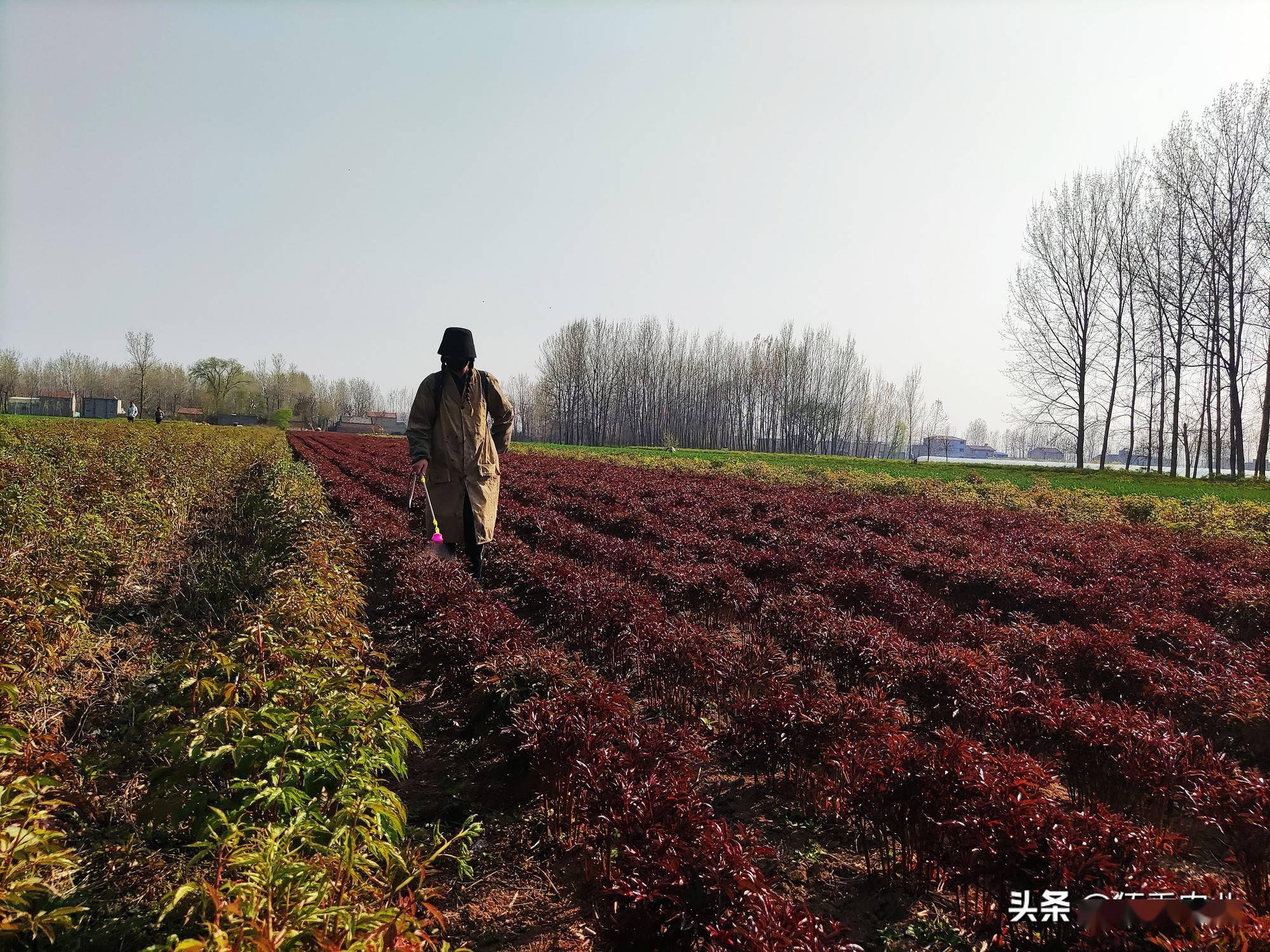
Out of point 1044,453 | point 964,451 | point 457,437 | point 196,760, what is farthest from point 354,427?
point 1044,453

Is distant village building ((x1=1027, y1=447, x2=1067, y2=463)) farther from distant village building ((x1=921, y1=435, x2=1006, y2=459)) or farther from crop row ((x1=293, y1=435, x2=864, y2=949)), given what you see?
crop row ((x1=293, y1=435, x2=864, y2=949))

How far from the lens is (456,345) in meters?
5.20

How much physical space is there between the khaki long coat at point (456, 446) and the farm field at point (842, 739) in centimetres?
62

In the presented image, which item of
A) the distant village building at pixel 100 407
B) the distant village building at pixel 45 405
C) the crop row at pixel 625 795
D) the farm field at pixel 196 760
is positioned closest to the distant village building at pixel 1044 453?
the crop row at pixel 625 795

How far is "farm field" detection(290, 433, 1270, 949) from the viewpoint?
209 cm

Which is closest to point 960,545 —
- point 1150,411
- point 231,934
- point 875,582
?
point 875,582

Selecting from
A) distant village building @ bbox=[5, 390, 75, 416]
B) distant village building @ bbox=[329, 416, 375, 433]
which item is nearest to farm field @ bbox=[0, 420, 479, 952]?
distant village building @ bbox=[329, 416, 375, 433]

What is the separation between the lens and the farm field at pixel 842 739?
6.86 ft

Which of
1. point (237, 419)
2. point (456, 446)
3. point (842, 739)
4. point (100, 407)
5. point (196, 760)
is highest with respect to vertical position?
point (100, 407)

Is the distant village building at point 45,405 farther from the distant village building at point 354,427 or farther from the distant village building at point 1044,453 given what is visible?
the distant village building at point 1044,453

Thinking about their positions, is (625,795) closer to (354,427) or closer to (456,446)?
(456,446)

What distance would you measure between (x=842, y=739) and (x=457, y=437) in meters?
3.66

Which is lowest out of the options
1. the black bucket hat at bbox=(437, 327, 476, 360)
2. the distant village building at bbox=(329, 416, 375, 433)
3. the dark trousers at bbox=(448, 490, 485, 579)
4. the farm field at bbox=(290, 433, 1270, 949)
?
the farm field at bbox=(290, 433, 1270, 949)

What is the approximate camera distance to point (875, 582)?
5.99 meters
